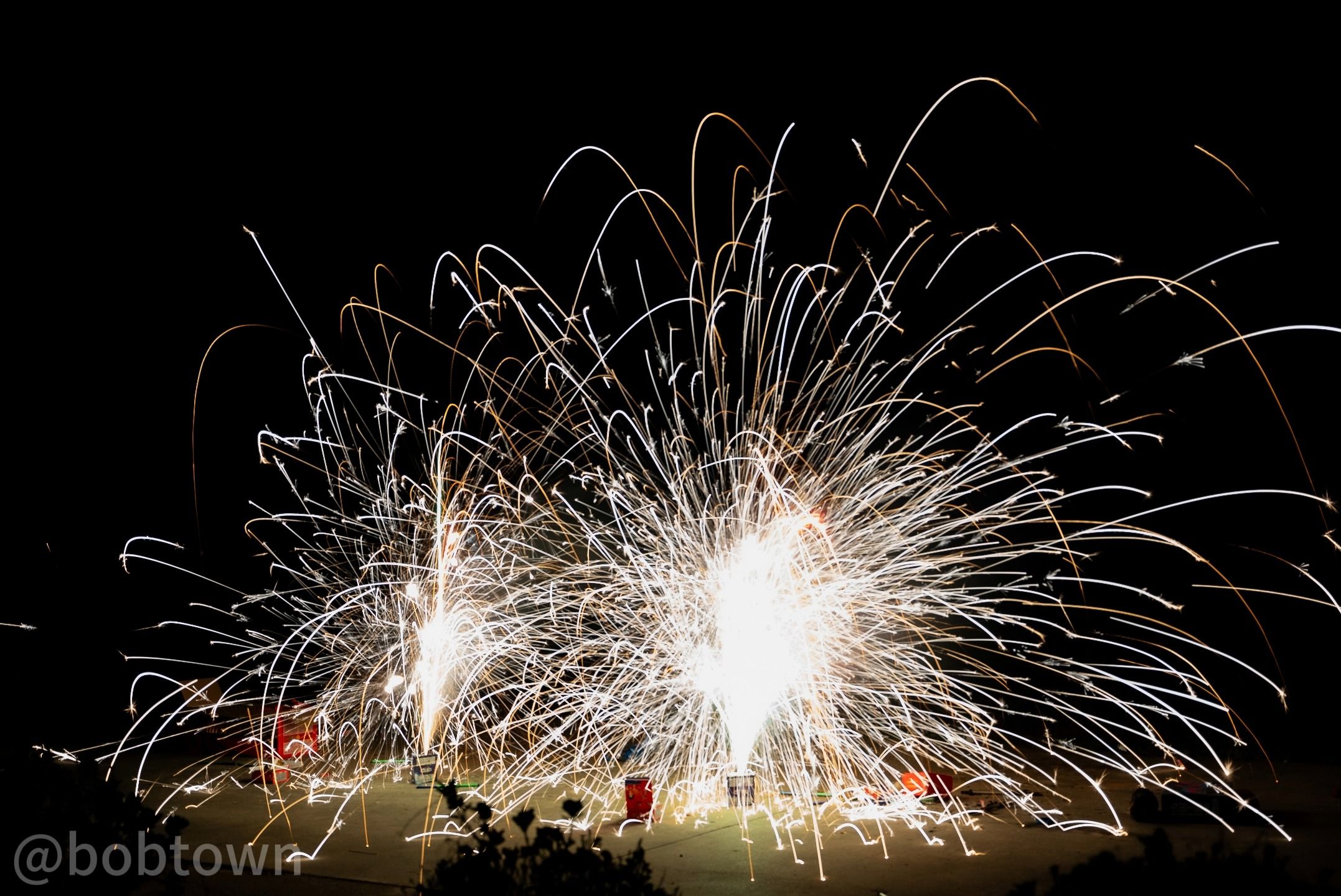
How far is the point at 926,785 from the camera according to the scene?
8727mm

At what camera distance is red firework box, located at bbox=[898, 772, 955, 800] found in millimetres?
8609

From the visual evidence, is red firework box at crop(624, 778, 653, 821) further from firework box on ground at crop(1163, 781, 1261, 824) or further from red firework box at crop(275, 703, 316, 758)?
red firework box at crop(275, 703, 316, 758)

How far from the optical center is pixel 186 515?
1881cm

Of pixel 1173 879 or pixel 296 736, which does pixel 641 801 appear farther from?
pixel 296 736

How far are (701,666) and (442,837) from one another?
249cm

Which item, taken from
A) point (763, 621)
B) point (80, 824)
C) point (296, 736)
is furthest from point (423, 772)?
point (80, 824)

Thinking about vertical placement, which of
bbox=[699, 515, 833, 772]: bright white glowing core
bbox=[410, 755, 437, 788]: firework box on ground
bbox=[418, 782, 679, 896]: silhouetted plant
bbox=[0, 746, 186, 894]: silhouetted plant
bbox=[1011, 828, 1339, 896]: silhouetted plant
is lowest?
bbox=[1011, 828, 1339, 896]: silhouetted plant

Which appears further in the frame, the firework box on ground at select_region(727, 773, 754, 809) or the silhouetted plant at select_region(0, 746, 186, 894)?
the firework box on ground at select_region(727, 773, 754, 809)

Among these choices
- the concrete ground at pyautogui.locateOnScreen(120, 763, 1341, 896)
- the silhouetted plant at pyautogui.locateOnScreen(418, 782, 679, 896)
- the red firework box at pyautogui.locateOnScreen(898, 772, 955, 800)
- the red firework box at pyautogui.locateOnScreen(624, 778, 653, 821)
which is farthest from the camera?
the red firework box at pyautogui.locateOnScreen(898, 772, 955, 800)

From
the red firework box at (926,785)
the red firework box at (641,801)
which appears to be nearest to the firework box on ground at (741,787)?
the red firework box at (641,801)

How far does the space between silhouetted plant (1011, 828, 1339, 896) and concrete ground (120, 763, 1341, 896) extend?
7.04 feet

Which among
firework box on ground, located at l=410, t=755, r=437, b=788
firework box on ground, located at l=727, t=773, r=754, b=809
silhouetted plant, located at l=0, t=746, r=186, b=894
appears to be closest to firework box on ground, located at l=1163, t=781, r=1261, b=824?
firework box on ground, located at l=727, t=773, r=754, b=809

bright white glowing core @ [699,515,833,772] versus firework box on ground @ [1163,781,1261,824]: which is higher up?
bright white glowing core @ [699,515,833,772]

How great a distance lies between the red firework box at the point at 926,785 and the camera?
28.2ft
